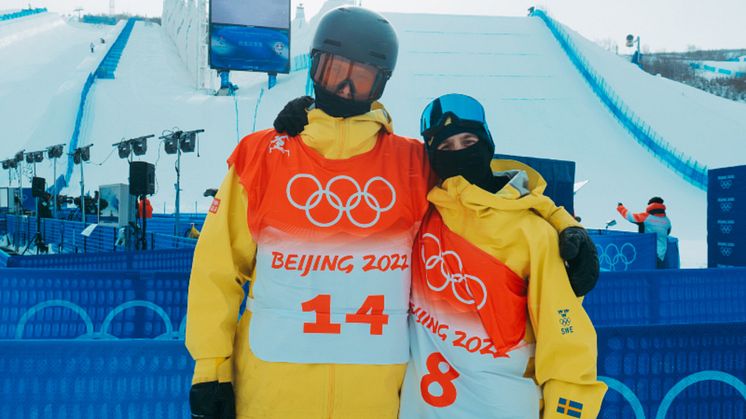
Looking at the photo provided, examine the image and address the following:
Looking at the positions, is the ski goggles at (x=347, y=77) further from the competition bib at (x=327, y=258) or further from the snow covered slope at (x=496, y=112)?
the snow covered slope at (x=496, y=112)

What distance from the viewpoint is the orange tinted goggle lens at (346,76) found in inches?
86.0

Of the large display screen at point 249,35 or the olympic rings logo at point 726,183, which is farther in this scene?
the large display screen at point 249,35

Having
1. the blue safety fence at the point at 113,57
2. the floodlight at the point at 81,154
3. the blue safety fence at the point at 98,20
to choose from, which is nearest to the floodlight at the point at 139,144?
the floodlight at the point at 81,154

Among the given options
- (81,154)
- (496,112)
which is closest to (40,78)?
(81,154)

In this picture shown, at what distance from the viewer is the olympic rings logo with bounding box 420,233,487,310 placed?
6.90 ft

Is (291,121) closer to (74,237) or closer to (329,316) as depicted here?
(329,316)

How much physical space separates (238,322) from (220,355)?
23cm

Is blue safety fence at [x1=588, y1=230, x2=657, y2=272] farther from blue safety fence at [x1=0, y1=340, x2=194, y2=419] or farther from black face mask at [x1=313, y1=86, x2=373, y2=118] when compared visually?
black face mask at [x1=313, y1=86, x2=373, y2=118]

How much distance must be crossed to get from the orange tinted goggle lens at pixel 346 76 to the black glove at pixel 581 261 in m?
0.81

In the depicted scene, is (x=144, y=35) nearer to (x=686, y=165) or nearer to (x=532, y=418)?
(x=686, y=165)

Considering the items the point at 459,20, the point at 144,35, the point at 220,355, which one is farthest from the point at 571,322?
the point at 144,35

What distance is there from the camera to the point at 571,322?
6.50ft

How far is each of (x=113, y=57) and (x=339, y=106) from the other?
43706 mm

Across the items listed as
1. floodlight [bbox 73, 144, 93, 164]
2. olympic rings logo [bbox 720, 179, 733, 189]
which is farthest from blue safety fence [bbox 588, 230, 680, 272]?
A: floodlight [bbox 73, 144, 93, 164]
